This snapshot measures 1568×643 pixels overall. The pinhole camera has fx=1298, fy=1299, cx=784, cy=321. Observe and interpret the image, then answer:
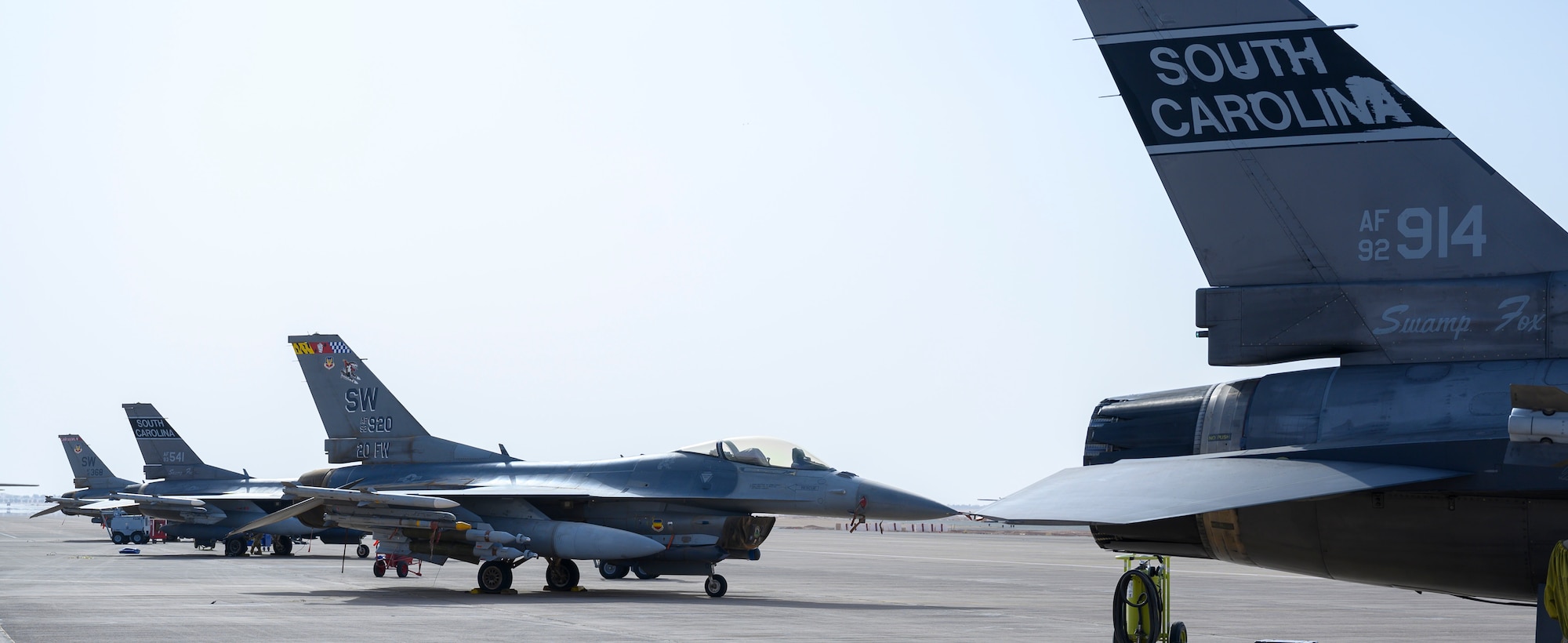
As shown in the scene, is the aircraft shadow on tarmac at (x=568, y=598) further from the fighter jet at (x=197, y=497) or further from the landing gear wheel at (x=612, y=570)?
the fighter jet at (x=197, y=497)

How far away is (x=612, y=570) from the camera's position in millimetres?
22375

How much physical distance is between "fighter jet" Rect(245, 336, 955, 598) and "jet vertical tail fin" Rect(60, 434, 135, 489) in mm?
28580

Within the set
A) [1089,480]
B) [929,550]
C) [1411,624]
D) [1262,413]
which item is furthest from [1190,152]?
[929,550]

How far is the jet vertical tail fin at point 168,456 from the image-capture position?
37.0m

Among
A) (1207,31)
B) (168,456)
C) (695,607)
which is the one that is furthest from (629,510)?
(168,456)

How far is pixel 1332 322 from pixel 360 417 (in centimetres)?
2104

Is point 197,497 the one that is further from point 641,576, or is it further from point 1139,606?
point 1139,606

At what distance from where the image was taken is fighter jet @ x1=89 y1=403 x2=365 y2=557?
32.8m

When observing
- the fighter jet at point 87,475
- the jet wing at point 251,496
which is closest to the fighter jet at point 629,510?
the jet wing at point 251,496

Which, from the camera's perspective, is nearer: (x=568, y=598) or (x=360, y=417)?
(x=568, y=598)

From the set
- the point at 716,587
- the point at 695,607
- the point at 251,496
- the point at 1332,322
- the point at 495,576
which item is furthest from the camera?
the point at 251,496

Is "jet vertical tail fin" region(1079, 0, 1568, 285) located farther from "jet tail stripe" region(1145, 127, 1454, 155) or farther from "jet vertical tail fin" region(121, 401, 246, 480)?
"jet vertical tail fin" region(121, 401, 246, 480)

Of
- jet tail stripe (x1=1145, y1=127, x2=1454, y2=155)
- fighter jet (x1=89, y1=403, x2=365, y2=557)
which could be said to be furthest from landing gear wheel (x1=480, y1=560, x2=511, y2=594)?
jet tail stripe (x1=1145, y1=127, x2=1454, y2=155)

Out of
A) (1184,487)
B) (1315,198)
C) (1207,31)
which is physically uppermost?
(1207,31)
